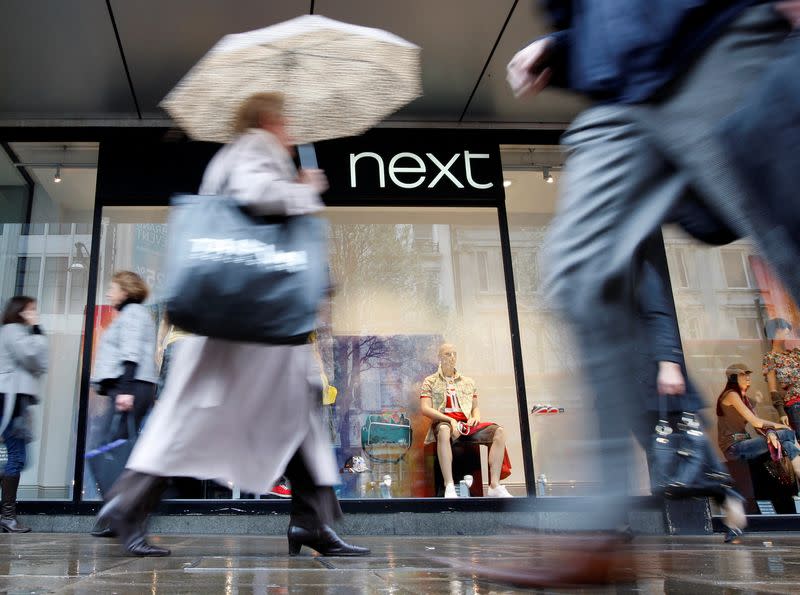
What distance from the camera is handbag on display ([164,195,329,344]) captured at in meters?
2.51

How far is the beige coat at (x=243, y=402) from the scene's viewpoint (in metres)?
2.81

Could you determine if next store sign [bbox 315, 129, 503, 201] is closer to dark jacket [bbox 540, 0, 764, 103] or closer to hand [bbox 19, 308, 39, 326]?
hand [bbox 19, 308, 39, 326]

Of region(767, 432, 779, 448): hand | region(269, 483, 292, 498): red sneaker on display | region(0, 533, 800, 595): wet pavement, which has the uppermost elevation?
region(767, 432, 779, 448): hand

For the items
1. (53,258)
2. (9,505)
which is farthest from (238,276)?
(53,258)

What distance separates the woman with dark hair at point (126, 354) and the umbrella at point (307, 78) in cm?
152

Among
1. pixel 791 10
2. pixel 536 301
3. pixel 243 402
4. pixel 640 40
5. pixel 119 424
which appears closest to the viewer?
pixel 791 10

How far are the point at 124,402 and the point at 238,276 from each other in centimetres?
279

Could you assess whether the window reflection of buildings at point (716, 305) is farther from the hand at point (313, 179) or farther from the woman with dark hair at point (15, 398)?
the woman with dark hair at point (15, 398)

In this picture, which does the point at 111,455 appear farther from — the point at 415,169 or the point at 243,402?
the point at 415,169

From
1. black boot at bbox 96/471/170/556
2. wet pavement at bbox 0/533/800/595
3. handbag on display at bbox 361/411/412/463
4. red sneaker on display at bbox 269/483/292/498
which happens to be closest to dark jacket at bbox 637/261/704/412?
wet pavement at bbox 0/533/800/595

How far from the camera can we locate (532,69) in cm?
187

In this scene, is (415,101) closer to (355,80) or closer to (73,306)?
(355,80)

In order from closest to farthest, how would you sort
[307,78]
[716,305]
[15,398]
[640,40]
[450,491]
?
[640,40], [307,78], [15,398], [450,491], [716,305]

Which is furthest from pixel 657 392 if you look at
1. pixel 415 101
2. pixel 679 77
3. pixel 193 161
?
pixel 193 161
